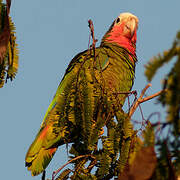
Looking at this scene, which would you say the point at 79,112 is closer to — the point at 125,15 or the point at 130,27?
the point at 130,27

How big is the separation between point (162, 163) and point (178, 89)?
0.39 metres

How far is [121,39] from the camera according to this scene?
4809 millimetres

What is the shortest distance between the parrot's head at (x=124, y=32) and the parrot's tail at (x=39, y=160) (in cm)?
219

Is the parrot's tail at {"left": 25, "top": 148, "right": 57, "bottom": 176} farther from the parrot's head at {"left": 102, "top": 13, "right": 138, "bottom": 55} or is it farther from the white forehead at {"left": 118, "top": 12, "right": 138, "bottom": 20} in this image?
the white forehead at {"left": 118, "top": 12, "right": 138, "bottom": 20}

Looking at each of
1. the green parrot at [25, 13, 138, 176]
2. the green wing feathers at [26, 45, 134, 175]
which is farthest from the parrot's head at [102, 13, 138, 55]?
the green wing feathers at [26, 45, 134, 175]

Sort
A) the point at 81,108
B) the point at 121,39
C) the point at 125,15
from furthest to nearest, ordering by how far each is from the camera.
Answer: the point at 125,15
the point at 121,39
the point at 81,108

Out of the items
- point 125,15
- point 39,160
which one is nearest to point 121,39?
point 125,15

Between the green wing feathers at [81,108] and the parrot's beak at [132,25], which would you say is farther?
the parrot's beak at [132,25]

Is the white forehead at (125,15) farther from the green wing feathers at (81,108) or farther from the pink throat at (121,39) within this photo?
the green wing feathers at (81,108)

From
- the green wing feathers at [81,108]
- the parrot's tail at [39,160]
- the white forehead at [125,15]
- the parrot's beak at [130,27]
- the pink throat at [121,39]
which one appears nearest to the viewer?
the green wing feathers at [81,108]

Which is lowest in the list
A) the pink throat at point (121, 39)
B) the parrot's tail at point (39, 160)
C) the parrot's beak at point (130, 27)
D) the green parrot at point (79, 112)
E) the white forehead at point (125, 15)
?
the parrot's tail at point (39, 160)

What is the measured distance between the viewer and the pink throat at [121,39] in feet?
15.4

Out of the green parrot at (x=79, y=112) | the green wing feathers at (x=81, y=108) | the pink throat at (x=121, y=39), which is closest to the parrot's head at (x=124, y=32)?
the pink throat at (x=121, y=39)

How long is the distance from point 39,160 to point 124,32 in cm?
272
